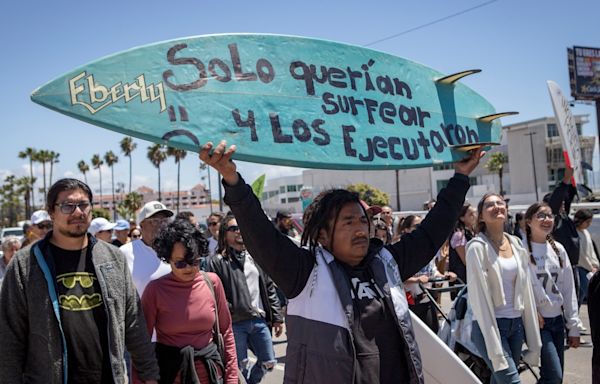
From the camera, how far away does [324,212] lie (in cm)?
244

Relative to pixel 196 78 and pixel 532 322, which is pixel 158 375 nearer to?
pixel 196 78

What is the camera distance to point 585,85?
51281mm

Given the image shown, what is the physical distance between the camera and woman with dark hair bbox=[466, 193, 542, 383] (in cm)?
399

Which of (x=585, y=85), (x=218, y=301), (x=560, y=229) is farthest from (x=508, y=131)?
(x=218, y=301)

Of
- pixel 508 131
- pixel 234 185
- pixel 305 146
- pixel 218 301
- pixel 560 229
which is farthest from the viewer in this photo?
pixel 508 131

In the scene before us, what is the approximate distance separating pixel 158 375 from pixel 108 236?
479 cm

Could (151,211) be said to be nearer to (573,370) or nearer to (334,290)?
(334,290)

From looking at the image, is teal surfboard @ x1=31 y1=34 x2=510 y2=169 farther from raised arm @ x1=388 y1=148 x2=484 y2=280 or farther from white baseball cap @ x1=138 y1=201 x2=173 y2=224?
white baseball cap @ x1=138 y1=201 x2=173 y2=224

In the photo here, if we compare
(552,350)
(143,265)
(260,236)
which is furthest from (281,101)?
(552,350)

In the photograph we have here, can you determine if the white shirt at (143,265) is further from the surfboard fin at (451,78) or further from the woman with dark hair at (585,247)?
the woman with dark hair at (585,247)

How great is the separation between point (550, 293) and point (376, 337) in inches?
118

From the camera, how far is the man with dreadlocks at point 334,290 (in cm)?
210

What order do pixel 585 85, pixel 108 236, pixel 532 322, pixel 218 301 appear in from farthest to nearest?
pixel 585 85 → pixel 108 236 → pixel 532 322 → pixel 218 301

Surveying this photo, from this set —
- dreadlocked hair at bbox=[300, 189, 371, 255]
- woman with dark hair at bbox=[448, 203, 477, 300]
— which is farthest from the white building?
dreadlocked hair at bbox=[300, 189, 371, 255]
